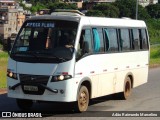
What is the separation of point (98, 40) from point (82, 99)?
1.71m

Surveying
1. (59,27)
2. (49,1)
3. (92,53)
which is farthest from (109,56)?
(49,1)

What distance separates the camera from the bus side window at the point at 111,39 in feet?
43.3

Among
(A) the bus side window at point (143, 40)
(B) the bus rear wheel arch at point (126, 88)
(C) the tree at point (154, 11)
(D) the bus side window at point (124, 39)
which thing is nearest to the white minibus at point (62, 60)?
(D) the bus side window at point (124, 39)

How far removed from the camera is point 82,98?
11648 mm

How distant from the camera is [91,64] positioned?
12.0 metres

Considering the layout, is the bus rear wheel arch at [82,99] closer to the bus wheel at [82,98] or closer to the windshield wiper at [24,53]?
the bus wheel at [82,98]

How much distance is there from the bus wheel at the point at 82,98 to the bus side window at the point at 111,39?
5.80 ft

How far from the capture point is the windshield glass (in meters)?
A: 11.2

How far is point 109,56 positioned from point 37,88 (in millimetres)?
2837

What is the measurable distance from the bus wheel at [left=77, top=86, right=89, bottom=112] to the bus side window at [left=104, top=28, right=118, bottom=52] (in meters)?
1.77

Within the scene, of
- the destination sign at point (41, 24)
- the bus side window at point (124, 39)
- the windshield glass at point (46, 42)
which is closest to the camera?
the windshield glass at point (46, 42)

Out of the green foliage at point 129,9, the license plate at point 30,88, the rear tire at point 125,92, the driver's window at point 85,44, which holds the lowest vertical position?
the green foliage at point 129,9

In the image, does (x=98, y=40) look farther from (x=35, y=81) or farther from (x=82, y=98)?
(x=35, y=81)

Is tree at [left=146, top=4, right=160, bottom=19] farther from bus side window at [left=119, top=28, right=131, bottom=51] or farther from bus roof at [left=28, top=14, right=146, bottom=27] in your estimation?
bus roof at [left=28, top=14, right=146, bottom=27]
